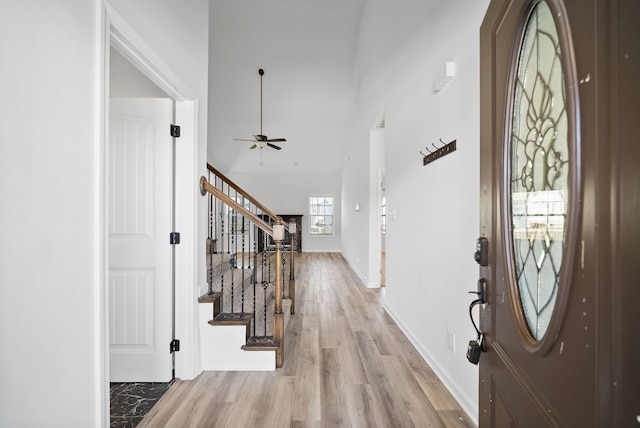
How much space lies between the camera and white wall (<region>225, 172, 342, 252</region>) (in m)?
10.6

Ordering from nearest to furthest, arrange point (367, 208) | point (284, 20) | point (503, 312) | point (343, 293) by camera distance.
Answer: point (503, 312) < point (343, 293) < point (367, 208) < point (284, 20)

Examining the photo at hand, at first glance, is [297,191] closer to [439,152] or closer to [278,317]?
[278,317]

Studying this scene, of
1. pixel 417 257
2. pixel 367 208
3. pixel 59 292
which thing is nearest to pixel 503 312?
pixel 59 292

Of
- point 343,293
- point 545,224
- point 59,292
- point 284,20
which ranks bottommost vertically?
point 343,293

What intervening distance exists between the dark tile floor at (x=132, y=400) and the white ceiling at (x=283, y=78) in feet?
21.0

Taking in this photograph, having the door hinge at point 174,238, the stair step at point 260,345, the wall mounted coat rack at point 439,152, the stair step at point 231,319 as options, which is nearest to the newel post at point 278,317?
the stair step at point 260,345

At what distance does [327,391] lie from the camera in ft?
7.43

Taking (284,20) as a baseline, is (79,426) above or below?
below

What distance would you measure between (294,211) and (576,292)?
10.2 meters

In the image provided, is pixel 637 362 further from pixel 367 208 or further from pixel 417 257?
pixel 367 208

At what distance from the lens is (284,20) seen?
6.42 m

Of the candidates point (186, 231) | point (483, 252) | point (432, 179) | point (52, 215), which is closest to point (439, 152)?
point (432, 179)

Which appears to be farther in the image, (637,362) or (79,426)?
(79,426)

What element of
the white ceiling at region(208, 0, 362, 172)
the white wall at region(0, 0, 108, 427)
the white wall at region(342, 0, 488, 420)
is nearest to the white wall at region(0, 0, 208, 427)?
the white wall at region(0, 0, 108, 427)
